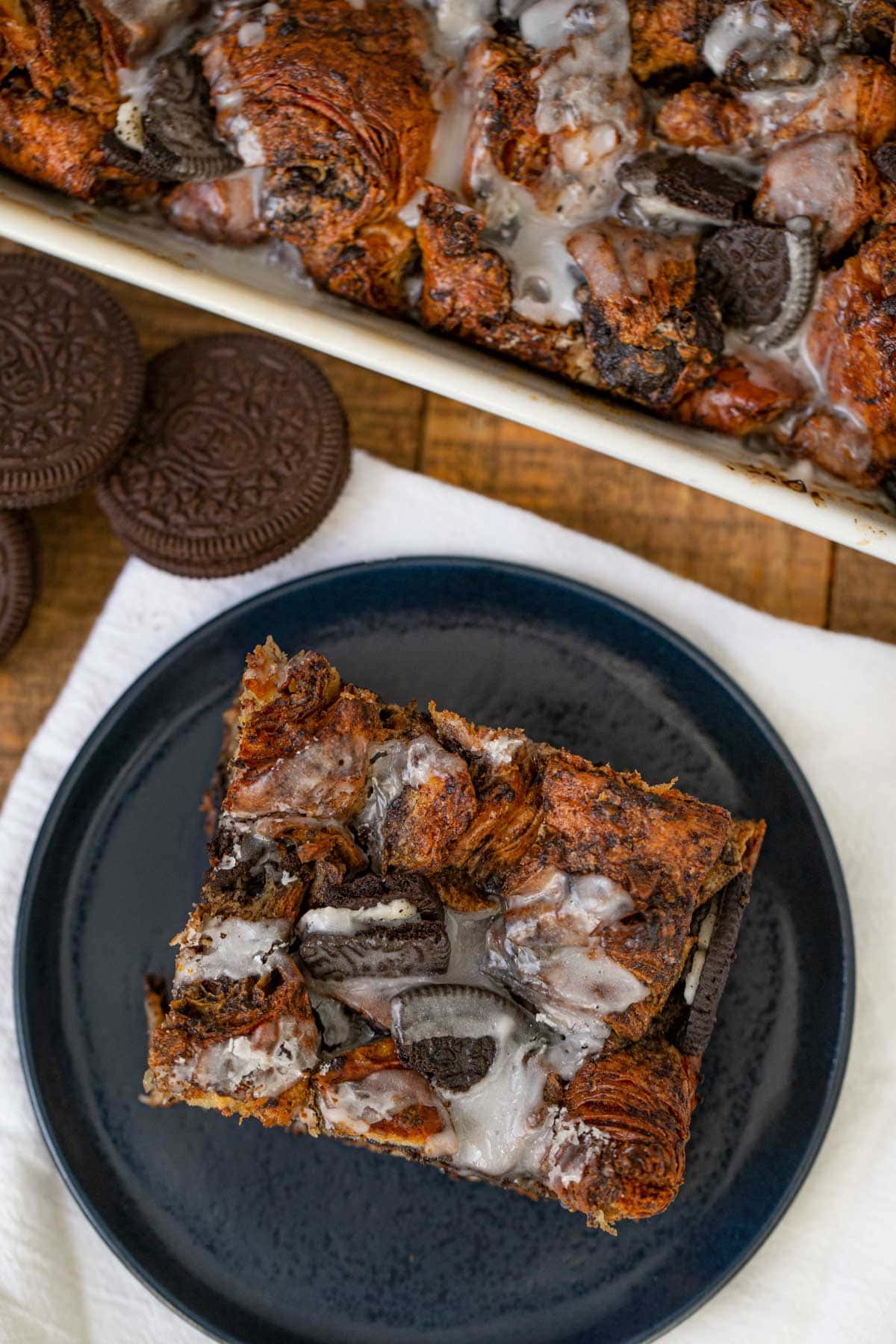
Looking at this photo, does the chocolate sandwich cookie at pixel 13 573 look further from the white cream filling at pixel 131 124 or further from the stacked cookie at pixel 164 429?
the white cream filling at pixel 131 124

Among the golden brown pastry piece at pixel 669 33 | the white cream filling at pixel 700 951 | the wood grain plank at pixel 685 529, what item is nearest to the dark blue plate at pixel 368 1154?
the wood grain plank at pixel 685 529

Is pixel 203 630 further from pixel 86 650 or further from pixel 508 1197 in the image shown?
pixel 508 1197

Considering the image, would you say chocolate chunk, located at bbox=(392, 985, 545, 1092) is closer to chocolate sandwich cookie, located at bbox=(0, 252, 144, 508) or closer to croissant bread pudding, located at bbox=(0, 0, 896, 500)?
croissant bread pudding, located at bbox=(0, 0, 896, 500)

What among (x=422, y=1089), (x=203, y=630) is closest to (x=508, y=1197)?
(x=422, y=1089)

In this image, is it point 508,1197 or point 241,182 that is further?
point 508,1197

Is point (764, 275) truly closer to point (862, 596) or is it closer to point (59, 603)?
point (862, 596)

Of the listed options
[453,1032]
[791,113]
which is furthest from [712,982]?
[791,113]
